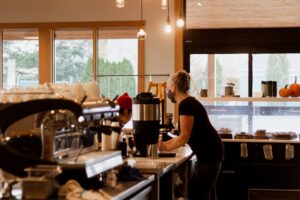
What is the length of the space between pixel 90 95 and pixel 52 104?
1.63 ft

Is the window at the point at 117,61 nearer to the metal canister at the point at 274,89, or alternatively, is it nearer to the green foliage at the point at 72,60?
the green foliage at the point at 72,60

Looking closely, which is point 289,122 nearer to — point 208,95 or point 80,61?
point 208,95

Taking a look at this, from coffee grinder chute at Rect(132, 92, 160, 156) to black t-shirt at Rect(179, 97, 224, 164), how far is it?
39cm

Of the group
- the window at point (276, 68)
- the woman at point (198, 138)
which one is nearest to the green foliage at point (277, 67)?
the window at point (276, 68)

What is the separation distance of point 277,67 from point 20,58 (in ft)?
12.5

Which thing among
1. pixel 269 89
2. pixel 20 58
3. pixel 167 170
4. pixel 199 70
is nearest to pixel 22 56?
pixel 20 58

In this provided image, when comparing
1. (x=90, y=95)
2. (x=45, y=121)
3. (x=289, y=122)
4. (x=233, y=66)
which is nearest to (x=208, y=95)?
(x=233, y=66)

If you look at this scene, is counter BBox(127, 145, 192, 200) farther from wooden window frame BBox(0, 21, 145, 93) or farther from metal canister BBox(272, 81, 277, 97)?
wooden window frame BBox(0, 21, 145, 93)

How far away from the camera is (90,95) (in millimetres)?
2900

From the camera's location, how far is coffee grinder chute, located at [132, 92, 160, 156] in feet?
12.5

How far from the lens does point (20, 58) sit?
7.70m

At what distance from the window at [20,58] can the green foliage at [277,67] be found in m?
3.42

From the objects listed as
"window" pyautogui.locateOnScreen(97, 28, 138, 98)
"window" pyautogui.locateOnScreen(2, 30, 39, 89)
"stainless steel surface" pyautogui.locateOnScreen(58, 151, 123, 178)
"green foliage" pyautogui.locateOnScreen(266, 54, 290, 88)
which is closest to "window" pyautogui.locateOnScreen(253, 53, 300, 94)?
"green foliage" pyautogui.locateOnScreen(266, 54, 290, 88)

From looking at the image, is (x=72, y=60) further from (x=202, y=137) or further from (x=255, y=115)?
(x=202, y=137)
